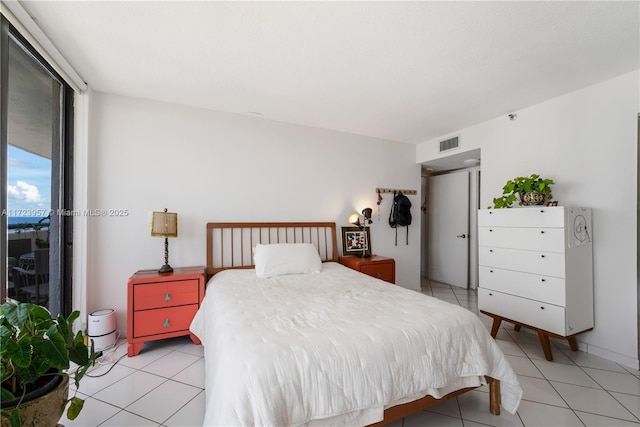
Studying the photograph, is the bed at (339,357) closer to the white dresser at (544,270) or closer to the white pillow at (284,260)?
the white pillow at (284,260)

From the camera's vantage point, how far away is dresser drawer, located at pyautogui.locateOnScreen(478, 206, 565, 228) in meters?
2.30

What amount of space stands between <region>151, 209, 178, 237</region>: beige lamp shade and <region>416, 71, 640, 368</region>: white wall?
3870mm

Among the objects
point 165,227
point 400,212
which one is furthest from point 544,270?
point 165,227

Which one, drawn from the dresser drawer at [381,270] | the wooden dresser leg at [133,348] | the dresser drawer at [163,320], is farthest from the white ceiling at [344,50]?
the wooden dresser leg at [133,348]

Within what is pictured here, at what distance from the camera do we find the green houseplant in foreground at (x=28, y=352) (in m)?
0.99

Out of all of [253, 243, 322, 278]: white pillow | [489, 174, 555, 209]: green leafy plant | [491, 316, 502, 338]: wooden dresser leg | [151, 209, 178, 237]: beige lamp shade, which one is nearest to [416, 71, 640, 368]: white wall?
[489, 174, 555, 209]: green leafy plant

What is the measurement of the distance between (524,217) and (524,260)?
41 centimetres

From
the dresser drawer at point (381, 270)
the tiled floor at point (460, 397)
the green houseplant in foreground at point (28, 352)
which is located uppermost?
the green houseplant in foreground at point (28, 352)

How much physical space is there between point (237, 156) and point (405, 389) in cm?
281

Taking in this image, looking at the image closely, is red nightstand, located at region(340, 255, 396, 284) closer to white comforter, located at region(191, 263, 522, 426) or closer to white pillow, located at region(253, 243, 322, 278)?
white pillow, located at region(253, 243, 322, 278)

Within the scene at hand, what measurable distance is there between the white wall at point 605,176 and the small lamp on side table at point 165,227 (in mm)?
3870

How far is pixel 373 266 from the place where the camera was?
11.3ft

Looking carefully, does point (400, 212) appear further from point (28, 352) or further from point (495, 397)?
point (28, 352)

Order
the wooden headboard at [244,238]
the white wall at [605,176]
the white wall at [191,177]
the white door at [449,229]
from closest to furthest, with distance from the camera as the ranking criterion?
the white wall at [605,176]
the white wall at [191,177]
the wooden headboard at [244,238]
the white door at [449,229]
